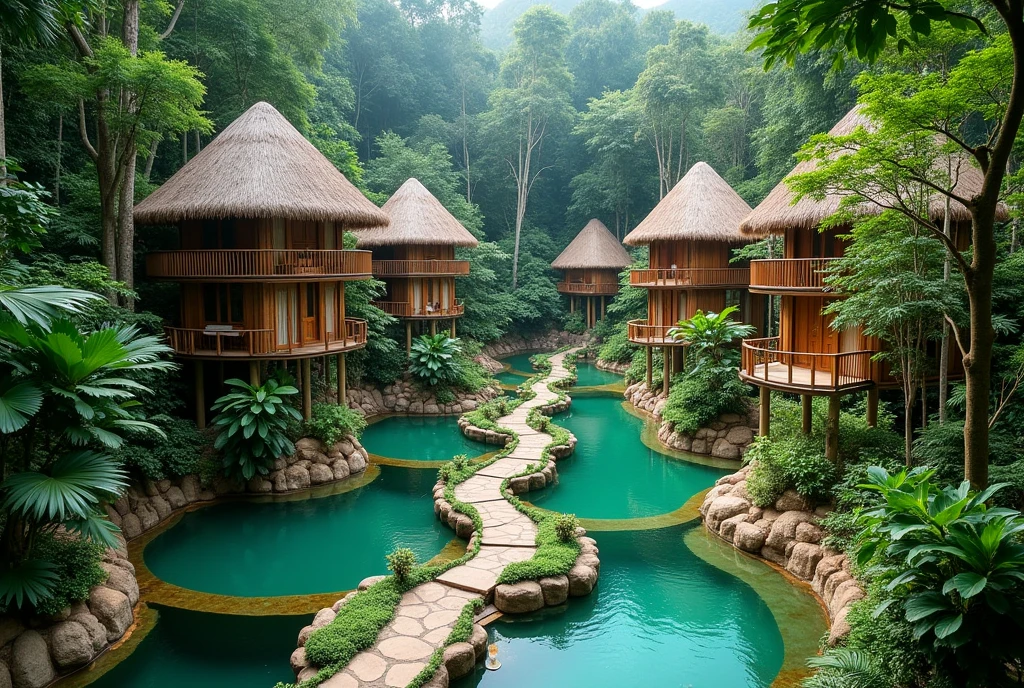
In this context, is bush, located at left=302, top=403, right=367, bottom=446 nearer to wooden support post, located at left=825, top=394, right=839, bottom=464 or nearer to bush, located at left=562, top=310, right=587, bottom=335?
wooden support post, located at left=825, top=394, right=839, bottom=464

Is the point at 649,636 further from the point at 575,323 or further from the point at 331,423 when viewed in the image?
the point at 575,323

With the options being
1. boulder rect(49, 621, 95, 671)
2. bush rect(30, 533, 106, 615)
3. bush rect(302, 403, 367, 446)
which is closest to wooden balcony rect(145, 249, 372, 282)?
bush rect(302, 403, 367, 446)

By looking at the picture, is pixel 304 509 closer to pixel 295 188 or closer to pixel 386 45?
pixel 295 188

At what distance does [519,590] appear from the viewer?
9742mm

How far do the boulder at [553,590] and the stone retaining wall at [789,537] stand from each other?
360 centimetres

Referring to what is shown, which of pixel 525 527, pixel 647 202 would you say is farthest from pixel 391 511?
pixel 647 202

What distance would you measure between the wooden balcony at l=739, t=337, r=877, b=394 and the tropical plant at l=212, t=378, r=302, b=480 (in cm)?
1004

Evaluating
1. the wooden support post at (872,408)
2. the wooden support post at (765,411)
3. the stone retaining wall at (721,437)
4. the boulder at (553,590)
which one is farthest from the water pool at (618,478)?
the wooden support post at (872,408)

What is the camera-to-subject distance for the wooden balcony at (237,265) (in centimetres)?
1540

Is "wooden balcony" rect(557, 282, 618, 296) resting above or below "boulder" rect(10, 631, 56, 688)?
above

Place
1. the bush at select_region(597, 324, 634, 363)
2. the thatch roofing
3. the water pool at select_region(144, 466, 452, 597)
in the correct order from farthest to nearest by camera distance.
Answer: the bush at select_region(597, 324, 634, 363) → the thatch roofing → the water pool at select_region(144, 466, 452, 597)

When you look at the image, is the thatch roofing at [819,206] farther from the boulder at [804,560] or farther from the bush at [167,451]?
the bush at [167,451]

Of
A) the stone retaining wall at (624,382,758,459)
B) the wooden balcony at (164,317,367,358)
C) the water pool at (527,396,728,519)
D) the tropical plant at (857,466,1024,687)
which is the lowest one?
the water pool at (527,396,728,519)

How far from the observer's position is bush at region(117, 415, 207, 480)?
12807 millimetres
